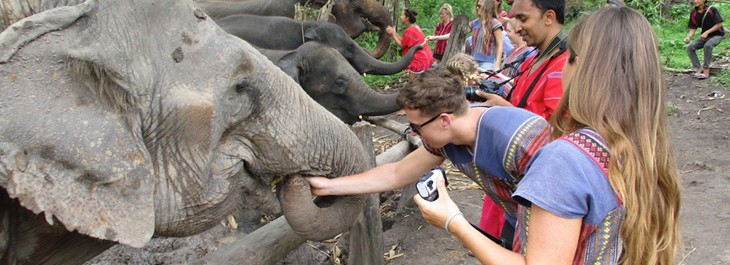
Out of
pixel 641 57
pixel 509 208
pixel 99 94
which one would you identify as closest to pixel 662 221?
pixel 641 57

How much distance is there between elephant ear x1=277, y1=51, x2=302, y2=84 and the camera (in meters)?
5.28

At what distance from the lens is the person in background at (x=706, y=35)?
11211mm

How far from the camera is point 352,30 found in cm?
878

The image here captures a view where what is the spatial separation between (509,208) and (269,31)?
4.32 metres

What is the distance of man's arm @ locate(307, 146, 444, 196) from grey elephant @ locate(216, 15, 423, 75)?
11.6 feet

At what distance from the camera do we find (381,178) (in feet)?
9.17

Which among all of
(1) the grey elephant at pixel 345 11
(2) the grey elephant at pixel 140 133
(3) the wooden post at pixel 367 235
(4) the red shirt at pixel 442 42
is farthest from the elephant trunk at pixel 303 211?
(4) the red shirt at pixel 442 42

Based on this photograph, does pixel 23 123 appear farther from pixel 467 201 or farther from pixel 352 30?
pixel 352 30

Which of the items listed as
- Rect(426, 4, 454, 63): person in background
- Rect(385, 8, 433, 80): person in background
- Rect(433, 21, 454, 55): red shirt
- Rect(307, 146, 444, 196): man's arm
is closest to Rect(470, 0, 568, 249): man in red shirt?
Rect(307, 146, 444, 196): man's arm

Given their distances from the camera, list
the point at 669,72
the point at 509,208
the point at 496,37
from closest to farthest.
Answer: the point at 509,208, the point at 496,37, the point at 669,72

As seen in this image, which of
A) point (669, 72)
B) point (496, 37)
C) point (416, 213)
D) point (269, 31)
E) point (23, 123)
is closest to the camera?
point (23, 123)

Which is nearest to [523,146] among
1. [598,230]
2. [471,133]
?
[471,133]

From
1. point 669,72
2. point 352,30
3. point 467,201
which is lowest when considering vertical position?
point 669,72

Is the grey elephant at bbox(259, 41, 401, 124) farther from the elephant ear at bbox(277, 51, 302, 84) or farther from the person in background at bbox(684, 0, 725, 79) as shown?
the person in background at bbox(684, 0, 725, 79)
